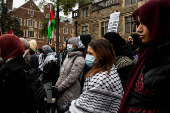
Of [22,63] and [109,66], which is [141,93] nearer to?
[109,66]

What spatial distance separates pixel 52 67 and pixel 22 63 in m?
2.44

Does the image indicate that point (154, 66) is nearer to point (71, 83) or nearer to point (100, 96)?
point (100, 96)

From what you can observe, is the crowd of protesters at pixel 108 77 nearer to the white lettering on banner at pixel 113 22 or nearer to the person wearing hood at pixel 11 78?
the person wearing hood at pixel 11 78

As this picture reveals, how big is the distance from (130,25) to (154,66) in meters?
16.0

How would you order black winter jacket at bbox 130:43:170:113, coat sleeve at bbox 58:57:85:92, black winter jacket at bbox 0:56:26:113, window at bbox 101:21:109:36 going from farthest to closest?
window at bbox 101:21:109:36, coat sleeve at bbox 58:57:85:92, black winter jacket at bbox 0:56:26:113, black winter jacket at bbox 130:43:170:113

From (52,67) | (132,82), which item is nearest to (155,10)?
(132,82)

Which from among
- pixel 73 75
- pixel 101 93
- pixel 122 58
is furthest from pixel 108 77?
pixel 73 75

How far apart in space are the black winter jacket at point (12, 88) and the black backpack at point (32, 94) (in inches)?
3.9

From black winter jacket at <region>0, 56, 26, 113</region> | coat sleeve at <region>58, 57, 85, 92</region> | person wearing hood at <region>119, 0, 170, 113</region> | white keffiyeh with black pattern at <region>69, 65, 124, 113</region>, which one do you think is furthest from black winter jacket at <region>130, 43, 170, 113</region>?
coat sleeve at <region>58, 57, 85, 92</region>

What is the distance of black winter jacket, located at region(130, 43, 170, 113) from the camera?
1.15 m

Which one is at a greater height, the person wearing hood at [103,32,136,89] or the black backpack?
the person wearing hood at [103,32,136,89]

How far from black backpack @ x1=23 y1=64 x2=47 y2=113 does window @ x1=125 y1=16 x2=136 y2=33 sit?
48.3 feet

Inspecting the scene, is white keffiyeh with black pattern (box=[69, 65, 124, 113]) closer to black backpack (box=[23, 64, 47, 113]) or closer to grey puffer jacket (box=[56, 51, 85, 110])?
black backpack (box=[23, 64, 47, 113])

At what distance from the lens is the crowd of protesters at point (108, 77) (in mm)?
1233
